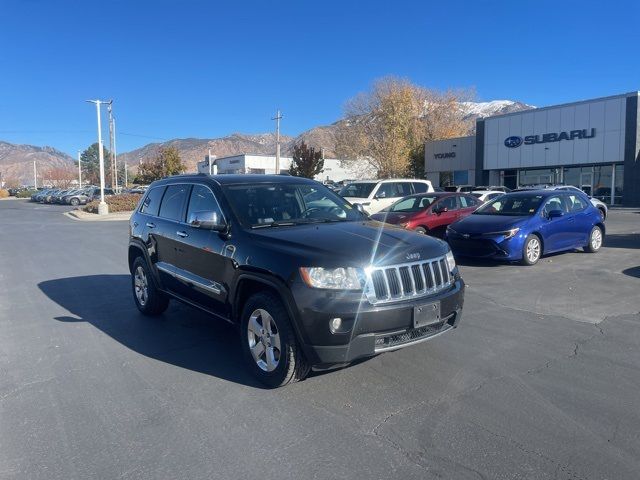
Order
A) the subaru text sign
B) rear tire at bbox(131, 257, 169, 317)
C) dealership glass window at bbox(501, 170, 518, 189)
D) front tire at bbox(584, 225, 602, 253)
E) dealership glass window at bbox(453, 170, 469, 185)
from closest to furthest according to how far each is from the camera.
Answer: rear tire at bbox(131, 257, 169, 317), front tire at bbox(584, 225, 602, 253), the subaru text sign, dealership glass window at bbox(501, 170, 518, 189), dealership glass window at bbox(453, 170, 469, 185)

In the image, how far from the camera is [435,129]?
56781 mm

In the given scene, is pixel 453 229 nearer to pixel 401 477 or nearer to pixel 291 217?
pixel 291 217

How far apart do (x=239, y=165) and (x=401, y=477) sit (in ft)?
248

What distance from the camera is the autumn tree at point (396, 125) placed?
178 feet

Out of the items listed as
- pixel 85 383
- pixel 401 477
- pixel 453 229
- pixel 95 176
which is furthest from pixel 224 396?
pixel 95 176

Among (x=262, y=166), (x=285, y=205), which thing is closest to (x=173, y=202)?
(x=285, y=205)

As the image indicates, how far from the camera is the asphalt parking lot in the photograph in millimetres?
3279

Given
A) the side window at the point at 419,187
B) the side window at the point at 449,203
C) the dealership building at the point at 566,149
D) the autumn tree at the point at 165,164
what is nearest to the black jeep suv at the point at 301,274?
the side window at the point at 449,203

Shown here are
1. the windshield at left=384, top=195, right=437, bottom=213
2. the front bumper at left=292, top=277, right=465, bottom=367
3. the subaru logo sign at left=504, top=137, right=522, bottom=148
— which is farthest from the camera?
the subaru logo sign at left=504, top=137, right=522, bottom=148

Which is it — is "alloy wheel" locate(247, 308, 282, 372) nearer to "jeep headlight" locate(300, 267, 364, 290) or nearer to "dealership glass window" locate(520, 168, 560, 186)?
"jeep headlight" locate(300, 267, 364, 290)

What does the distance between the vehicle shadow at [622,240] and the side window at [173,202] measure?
35.9 feet

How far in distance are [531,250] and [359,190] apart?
7.74 metres

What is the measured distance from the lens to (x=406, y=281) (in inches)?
168

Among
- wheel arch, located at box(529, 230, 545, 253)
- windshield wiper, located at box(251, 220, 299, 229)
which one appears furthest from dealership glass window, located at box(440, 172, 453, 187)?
windshield wiper, located at box(251, 220, 299, 229)
